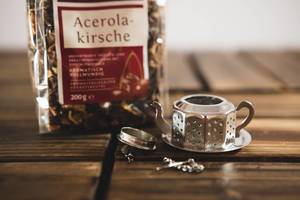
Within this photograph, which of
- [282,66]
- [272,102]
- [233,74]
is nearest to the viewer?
[272,102]

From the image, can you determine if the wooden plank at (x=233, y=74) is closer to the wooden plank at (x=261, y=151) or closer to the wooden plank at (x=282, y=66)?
the wooden plank at (x=282, y=66)

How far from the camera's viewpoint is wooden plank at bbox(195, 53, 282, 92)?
3.37ft

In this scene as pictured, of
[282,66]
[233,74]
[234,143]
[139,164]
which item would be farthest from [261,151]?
[282,66]

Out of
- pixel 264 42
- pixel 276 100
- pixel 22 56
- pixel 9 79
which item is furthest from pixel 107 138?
pixel 264 42

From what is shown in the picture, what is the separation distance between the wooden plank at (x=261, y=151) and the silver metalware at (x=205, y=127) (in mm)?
11

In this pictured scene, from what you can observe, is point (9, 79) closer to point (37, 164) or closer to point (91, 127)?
point (91, 127)

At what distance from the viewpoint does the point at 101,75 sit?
0.75m

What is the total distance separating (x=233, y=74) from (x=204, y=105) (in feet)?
1.64

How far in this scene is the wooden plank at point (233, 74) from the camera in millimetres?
1026

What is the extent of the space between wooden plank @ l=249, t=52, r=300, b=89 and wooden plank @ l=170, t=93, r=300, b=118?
0.07 metres

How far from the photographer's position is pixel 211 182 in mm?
568

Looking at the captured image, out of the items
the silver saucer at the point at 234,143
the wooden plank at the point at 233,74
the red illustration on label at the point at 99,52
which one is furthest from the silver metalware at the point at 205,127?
the wooden plank at the point at 233,74

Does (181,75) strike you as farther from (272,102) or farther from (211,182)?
(211,182)

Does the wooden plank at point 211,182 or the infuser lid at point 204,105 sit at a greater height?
the infuser lid at point 204,105
